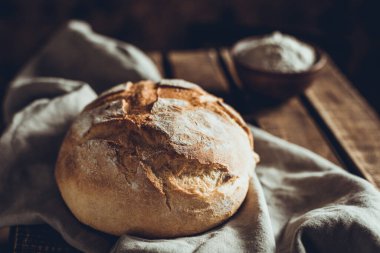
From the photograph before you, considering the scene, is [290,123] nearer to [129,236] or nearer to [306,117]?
[306,117]

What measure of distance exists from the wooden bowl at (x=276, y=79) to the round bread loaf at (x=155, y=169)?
0.52m

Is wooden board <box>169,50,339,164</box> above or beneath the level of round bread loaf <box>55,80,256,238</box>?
beneath

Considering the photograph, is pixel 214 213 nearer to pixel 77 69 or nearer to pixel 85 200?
pixel 85 200

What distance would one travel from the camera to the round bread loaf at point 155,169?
933 millimetres

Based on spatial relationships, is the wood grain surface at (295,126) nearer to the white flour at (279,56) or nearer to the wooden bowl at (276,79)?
the wooden bowl at (276,79)

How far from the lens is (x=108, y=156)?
0.98m

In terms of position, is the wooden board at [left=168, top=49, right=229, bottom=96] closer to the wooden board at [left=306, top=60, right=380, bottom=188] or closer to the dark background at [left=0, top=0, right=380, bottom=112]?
the wooden board at [left=306, top=60, right=380, bottom=188]

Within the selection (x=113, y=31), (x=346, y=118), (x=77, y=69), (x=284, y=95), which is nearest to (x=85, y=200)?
(x=77, y=69)

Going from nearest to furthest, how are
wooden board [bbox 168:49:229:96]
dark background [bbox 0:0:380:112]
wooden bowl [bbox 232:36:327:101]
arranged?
wooden bowl [bbox 232:36:327:101]
wooden board [bbox 168:49:229:96]
dark background [bbox 0:0:380:112]

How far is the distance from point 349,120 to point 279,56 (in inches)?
14.2

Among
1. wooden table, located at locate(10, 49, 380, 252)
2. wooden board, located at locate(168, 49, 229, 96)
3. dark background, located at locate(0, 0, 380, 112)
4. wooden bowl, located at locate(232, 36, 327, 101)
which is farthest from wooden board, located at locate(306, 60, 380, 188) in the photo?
dark background, located at locate(0, 0, 380, 112)

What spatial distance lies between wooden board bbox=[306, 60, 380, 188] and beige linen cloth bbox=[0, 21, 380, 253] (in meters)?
0.18

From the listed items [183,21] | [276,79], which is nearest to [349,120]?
[276,79]

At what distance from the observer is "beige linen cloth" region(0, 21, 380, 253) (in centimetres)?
→ 93
